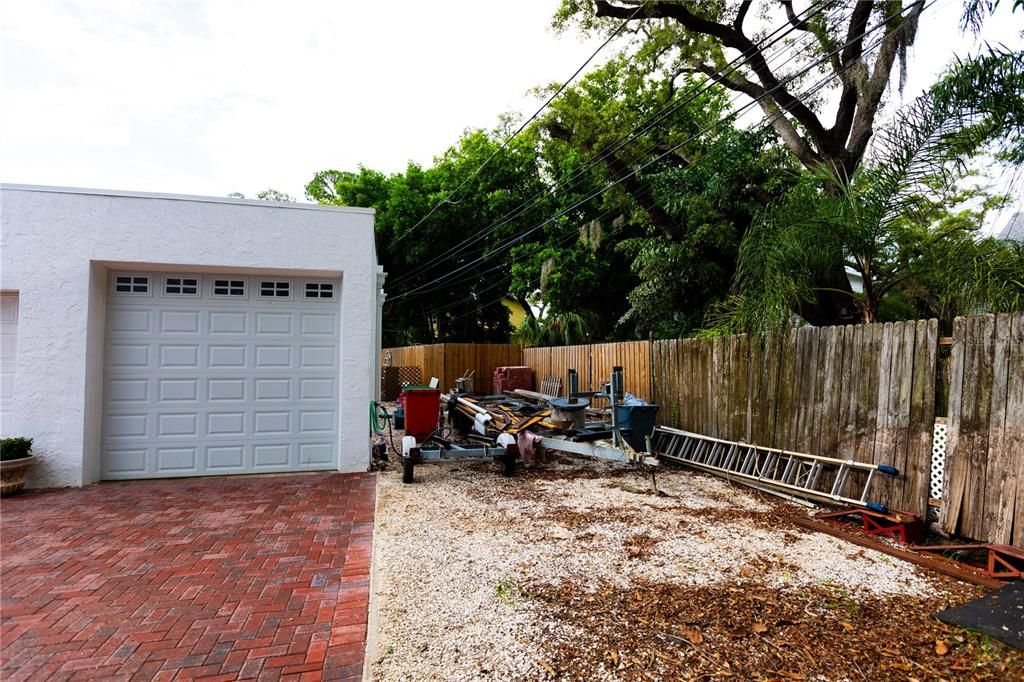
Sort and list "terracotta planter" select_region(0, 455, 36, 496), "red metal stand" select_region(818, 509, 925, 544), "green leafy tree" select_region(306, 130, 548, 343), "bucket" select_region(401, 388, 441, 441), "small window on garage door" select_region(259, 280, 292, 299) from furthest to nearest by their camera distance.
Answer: "green leafy tree" select_region(306, 130, 548, 343), "bucket" select_region(401, 388, 441, 441), "small window on garage door" select_region(259, 280, 292, 299), "terracotta planter" select_region(0, 455, 36, 496), "red metal stand" select_region(818, 509, 925, 544)

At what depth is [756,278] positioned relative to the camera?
7637 mm

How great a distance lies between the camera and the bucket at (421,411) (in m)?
7.53

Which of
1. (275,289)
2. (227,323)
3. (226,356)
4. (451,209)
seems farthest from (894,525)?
(451,209)

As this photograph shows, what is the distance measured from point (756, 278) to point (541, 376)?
29.9ft

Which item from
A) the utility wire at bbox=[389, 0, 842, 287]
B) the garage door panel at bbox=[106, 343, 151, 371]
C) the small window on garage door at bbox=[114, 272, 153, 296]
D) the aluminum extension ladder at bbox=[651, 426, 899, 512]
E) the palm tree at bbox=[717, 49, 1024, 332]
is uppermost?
the utility wire at bbox=[389, 0, 842, 287]

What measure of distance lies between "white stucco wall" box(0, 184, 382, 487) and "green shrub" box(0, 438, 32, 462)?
0.20m

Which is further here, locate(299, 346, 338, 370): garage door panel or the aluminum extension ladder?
locate(299, 346, 338, 370): garage door panel

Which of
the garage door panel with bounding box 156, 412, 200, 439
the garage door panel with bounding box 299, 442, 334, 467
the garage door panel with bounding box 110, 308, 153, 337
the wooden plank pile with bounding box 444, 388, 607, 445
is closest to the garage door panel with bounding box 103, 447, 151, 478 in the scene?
the garage door panel with bounding box 156, 412, 200, 439

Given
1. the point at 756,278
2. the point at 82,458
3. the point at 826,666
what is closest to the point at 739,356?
the point at 756,278

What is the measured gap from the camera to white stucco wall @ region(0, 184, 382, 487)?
6.31 metres

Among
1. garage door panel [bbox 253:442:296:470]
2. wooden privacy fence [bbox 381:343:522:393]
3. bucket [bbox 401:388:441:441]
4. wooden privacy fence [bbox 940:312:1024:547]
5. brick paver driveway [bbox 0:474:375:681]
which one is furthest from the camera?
wooden privacy fence [bbox 381:343:522:393]

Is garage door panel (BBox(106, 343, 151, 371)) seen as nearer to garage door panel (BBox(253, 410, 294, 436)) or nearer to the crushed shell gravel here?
garage door panel (BBox(253, 410, 294, 436))

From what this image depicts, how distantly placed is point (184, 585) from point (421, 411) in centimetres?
413

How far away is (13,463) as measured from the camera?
588cm
